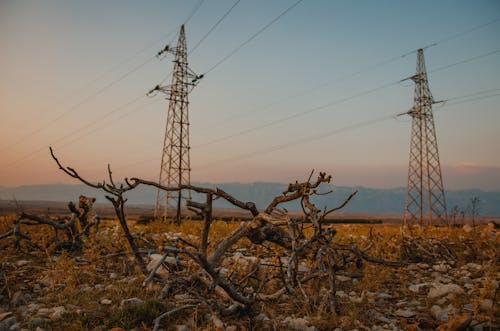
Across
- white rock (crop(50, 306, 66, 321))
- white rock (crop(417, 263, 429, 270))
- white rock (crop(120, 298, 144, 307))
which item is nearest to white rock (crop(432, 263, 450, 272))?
white rock (crop(417, 263, 429, 270))

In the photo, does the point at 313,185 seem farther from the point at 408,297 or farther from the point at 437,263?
the point at 437,263

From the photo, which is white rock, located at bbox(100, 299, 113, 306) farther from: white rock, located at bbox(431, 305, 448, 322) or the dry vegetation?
white rock, located at bbox(431, 305, 448, 322)

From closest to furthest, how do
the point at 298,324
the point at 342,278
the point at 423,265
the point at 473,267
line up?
1. the point at 298,324
2. the point at 342,278
3. the point at 473,267
4. the point at 423,265

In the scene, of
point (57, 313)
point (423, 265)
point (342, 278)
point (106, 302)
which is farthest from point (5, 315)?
point (423, 265)

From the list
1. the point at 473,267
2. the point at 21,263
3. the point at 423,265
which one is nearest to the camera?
the point at 21,263

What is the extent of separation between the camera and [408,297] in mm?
4680

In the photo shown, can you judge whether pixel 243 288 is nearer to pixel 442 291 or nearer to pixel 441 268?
pixel 442 291

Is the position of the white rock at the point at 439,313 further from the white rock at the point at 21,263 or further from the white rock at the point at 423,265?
the white rock at the point at 21,263

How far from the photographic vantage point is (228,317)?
3.49m

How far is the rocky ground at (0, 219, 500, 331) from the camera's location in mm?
3330

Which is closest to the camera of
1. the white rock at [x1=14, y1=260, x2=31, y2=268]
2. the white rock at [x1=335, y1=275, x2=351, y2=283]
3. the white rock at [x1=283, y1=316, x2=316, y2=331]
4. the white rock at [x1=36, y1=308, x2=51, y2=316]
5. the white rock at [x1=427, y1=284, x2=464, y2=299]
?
the white rock at [x1=283, y1=316, x2=316, y2=331]

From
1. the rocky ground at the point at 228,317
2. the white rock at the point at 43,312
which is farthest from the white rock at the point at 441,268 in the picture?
the white rock at the point at 43,312

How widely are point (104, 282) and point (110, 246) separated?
1.72 m

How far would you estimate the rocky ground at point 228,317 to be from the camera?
3.33 meters
